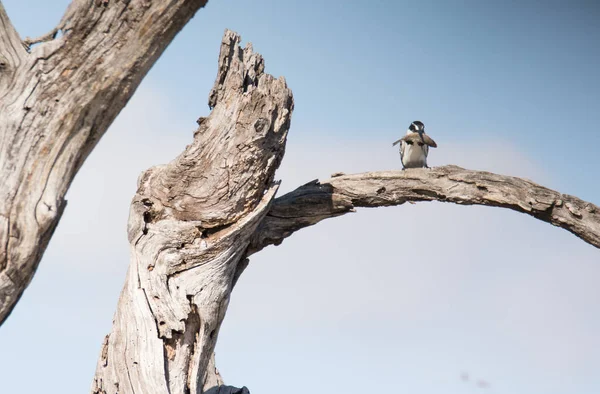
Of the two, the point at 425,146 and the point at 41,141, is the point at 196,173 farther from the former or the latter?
the point at 425,146

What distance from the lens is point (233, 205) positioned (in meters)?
5.42

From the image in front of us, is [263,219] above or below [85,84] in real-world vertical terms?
above

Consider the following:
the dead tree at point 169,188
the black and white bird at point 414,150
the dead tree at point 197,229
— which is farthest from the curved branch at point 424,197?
the black and white bird at point 414,150

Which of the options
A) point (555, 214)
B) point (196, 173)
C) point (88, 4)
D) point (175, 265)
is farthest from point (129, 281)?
point (555, 214)

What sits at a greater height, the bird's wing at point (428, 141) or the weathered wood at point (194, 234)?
the bird's wing at point (428, 141)

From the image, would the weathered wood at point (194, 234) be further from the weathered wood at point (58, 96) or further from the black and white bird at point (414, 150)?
the black and white bird at point (414, 150)

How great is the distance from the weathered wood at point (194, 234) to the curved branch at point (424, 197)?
72 centimetres

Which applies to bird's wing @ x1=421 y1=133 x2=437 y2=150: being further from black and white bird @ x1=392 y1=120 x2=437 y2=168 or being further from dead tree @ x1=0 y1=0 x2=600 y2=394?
dead tree @ x1=0 y1=0 x2=600 y2=394

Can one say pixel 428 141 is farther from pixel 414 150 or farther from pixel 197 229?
pixel 197 229

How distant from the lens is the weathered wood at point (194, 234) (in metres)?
5.20

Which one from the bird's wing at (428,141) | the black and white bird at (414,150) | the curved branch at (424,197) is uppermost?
the black and white bird at (414,150)

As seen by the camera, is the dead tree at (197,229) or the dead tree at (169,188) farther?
the dead tree at (197,229)

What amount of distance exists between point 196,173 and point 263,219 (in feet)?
2.99

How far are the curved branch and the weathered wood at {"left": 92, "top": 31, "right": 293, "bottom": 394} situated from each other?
0.72 meters
